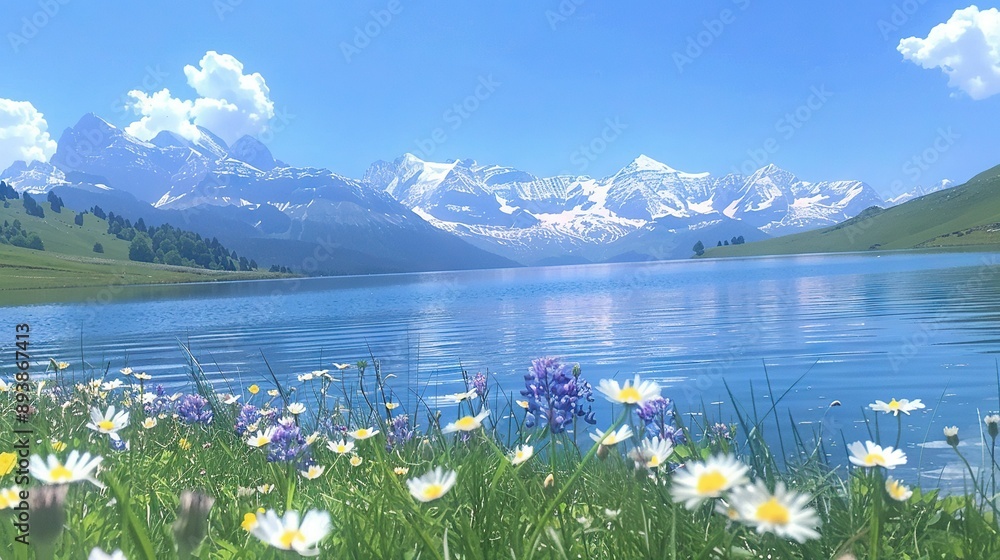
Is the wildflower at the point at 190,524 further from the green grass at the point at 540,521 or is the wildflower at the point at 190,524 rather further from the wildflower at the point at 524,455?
the wildflower at the point at 524,455

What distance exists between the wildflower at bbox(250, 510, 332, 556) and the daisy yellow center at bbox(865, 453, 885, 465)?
70.4 inches

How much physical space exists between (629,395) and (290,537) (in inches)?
50.0

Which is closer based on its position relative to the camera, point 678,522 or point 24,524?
point 24,524

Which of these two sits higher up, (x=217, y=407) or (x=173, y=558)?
(x=173, y=558)

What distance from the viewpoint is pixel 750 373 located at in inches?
804

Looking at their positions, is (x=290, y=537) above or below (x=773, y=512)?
below

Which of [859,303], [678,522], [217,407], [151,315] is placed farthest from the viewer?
[151,315]

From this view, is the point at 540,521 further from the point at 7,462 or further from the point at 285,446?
the point at 285,446

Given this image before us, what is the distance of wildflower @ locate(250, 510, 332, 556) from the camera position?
5.85ft

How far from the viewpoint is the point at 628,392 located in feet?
8.54

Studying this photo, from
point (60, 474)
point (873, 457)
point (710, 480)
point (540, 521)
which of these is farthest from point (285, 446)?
point (710, 480)

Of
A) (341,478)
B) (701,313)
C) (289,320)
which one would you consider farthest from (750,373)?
(289,320)

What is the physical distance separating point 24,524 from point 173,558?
0.49 metres

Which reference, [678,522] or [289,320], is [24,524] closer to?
[678,522]
